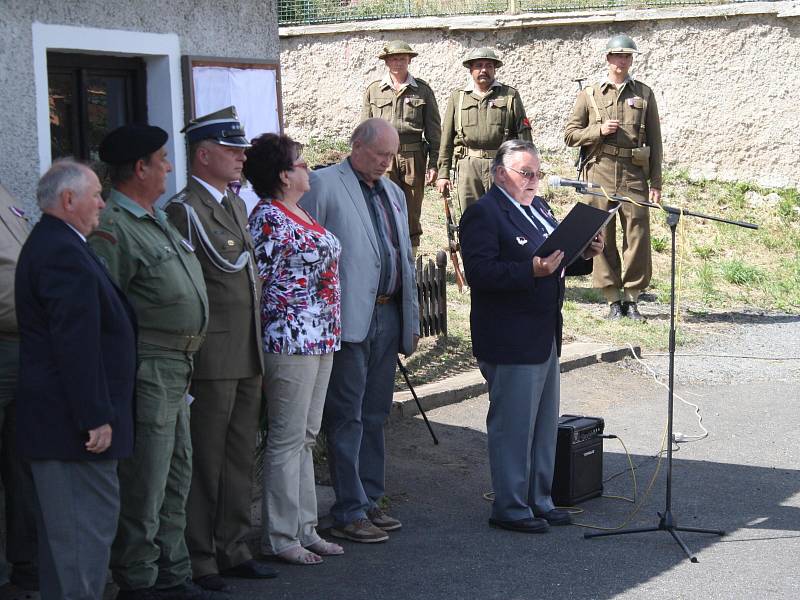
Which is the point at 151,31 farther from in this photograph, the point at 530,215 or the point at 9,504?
the point at 9,504

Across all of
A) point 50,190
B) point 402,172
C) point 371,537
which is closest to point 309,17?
point 402,172

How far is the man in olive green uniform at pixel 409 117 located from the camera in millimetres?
12078

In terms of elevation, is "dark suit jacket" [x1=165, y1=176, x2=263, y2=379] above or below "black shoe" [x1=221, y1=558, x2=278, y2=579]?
above

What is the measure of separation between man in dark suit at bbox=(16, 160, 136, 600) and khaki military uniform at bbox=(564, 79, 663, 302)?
7.78 meters

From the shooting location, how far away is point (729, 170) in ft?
53.2

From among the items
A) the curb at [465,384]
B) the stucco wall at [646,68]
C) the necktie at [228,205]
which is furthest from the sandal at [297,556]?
the stucco wall at [646,68]

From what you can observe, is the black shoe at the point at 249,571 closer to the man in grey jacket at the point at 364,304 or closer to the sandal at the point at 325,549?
the sandal at the point at 325,549

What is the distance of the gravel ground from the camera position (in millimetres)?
10070

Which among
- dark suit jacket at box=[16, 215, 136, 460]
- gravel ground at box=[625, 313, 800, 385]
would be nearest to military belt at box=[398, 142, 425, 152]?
gravel ground at box=[625, 313, 800, 385]

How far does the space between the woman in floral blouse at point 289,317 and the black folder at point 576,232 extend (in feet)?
3.64

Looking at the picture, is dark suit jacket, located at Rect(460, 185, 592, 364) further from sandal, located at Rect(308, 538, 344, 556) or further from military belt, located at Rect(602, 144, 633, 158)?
military belt, located at Rect(602, 144, 633, 158)

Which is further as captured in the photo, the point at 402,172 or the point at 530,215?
the point at 402,172

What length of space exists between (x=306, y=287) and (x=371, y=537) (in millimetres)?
1394

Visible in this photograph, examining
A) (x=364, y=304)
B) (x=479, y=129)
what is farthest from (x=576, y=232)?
(x=479, y=129)
